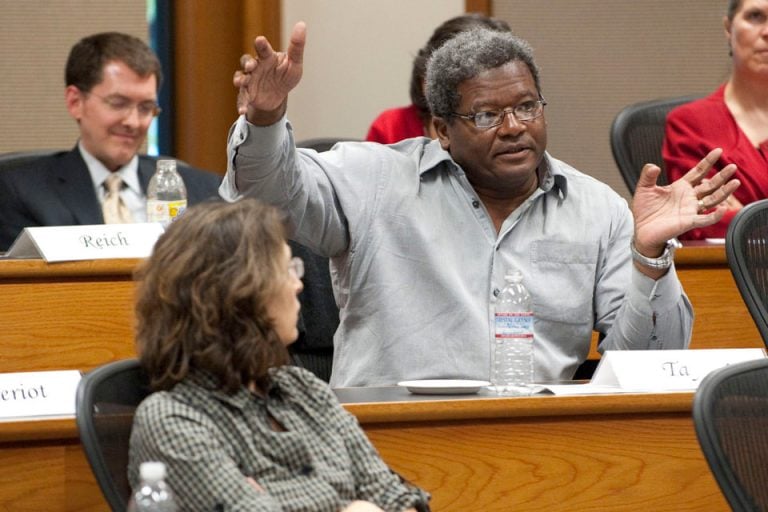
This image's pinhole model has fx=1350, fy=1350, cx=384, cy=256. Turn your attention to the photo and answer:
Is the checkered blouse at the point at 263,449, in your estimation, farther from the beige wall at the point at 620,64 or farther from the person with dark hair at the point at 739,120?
the beige wall at the point at 620,64

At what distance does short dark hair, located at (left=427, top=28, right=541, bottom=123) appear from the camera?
9.25 ft

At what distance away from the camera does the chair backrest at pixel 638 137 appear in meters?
4.09

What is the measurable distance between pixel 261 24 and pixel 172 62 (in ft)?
1.35

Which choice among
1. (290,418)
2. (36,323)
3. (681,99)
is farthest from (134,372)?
(681,99)

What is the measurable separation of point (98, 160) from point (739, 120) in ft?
6.33

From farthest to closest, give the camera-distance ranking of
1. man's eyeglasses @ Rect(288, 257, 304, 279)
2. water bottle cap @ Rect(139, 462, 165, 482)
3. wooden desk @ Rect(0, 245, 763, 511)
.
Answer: wooden desk @ Rect(0, 245, 763, 511) → man's eyeglasses @ Rect(288, 257, 304, 279) → water bottle cap @ Rect(139, 462, 165, 482)

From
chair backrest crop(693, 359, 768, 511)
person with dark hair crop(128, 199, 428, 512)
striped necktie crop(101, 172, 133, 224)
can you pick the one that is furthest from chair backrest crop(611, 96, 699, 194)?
person with dark hair crop(128, 199, 428, 512)

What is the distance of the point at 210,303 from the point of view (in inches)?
73.4

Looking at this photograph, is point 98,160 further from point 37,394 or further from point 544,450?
point 544,450

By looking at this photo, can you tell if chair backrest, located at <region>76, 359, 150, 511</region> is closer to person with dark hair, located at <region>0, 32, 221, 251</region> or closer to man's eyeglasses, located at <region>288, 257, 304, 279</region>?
man's eyeglasses, located at <region>288, 257, 304, 279</region>

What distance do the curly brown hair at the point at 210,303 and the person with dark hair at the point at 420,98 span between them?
1.86 m

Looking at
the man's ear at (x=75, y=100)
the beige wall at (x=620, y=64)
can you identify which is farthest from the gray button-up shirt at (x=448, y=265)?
the beige wall at (x=620, y=64)

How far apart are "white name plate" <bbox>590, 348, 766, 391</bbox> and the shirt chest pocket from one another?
347 millimetres

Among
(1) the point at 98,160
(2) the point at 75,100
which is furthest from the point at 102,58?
(1) the point at 98,160
